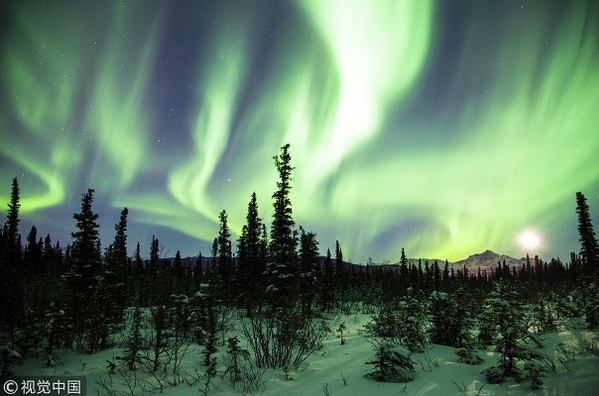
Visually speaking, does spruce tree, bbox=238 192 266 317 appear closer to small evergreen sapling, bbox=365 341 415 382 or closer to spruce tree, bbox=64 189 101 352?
spruce tree, bbox=64 189 101 352

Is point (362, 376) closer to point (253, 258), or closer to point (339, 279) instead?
point (253, 258)

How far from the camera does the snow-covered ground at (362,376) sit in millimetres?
5758

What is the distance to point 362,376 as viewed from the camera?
24.0 ft

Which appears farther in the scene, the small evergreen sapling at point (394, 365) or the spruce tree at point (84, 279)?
the spruce tree at point (84, 279)

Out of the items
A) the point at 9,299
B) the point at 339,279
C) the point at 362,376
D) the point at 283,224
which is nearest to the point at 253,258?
the point at 283,224

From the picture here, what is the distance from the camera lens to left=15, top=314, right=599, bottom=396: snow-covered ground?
227 inches

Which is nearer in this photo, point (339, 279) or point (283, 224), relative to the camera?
point (283, 224)
